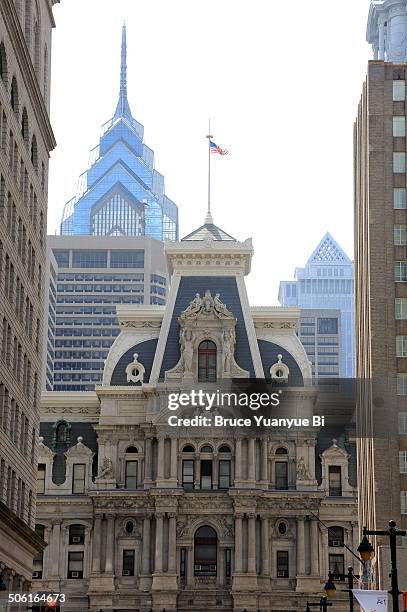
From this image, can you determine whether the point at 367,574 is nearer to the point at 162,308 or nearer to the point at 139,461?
the point at 139,461

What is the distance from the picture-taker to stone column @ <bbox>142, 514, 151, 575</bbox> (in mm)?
→ 98375

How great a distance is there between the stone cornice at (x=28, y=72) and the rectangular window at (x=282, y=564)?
133 feet

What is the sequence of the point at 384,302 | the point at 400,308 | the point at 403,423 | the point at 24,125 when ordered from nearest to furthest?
the point at 24,125 < the point at 403,423 < the point at 400,308 < the point at 384,302

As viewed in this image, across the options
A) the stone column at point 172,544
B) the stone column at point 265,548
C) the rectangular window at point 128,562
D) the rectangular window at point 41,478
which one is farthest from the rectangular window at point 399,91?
the rectangular window at point 41,478

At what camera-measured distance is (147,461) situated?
330ft

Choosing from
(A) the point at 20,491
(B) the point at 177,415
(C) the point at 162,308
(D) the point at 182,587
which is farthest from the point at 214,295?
(A) the point at 20,491

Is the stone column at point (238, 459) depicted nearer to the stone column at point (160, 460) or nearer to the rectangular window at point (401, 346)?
the stone column at point (160, 460)

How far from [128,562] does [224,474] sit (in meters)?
9.50

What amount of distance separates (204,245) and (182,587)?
90.0 feet

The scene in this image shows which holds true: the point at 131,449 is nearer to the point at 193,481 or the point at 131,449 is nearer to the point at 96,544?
the point at 193,481

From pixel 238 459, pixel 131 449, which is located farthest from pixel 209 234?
pixel 238 459

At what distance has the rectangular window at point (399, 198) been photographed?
281 feet

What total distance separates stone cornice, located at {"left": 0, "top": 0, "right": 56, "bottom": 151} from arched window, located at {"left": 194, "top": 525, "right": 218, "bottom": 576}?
3809 centimetres

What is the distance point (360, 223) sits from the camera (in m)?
93.8
